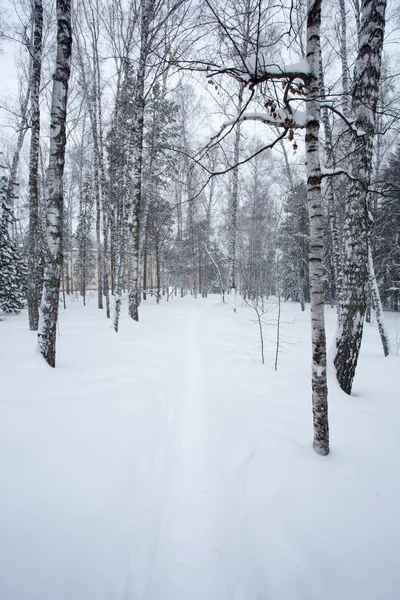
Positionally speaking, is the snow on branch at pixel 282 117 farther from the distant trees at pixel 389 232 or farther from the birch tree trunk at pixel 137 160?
the distant trees at pixel 389 232

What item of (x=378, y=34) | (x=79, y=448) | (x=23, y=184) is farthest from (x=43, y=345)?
(x=23, y=184)

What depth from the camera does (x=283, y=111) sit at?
2.36 metres

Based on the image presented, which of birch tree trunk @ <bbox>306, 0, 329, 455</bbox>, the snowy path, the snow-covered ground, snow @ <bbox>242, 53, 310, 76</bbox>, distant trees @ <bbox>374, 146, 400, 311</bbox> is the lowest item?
the snowy path

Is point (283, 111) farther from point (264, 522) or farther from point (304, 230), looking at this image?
point (304, 230)

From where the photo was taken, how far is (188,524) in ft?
7.20

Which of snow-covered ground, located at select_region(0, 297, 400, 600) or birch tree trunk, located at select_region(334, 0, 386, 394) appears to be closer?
snow-covered ground, located at select_region(0, 297, 400, 600)

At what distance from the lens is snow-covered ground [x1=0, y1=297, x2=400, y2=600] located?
1.67m

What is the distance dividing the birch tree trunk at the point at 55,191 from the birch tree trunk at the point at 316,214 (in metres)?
4.10

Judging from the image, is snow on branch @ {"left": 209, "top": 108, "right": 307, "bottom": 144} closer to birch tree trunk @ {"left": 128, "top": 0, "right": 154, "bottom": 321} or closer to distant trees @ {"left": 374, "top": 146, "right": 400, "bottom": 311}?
birch tree trunk @ {"left": 128, "top": 0, "right": 154, "bottom": 321}

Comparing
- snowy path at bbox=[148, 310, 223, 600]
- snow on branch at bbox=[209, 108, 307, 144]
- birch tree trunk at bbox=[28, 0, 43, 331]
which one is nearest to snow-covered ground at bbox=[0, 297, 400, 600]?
snowy path at bbox=[148, 310, 223, 600]

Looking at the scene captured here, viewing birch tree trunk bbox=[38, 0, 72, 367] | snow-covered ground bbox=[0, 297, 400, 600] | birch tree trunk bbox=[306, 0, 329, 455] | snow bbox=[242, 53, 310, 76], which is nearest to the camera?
snow-covered ground bbox=[0, 297, 400, 600]

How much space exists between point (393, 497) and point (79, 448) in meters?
2.93

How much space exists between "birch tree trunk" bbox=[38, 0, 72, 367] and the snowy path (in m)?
2.70

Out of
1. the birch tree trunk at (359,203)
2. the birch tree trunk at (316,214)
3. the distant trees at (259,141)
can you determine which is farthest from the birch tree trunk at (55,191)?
the birch tree trunk at (359,203)
